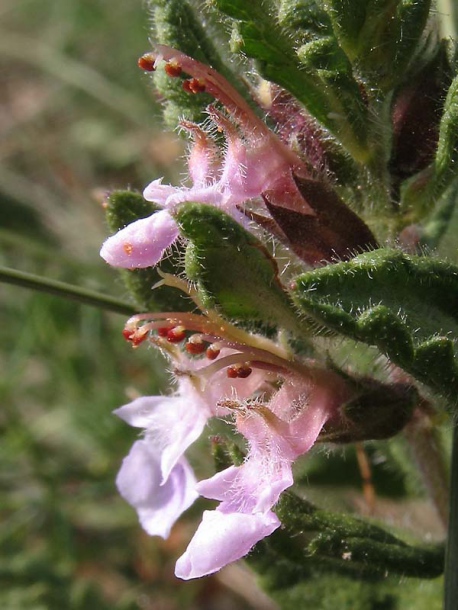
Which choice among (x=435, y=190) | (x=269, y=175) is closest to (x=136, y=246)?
(x=269, y=175)

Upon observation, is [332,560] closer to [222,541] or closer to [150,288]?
[222,541]

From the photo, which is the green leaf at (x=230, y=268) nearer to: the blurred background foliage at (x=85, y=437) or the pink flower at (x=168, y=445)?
the pink flower at (x=168, y=445)

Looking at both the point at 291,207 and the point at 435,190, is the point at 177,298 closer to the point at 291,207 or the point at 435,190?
the point at 291,207

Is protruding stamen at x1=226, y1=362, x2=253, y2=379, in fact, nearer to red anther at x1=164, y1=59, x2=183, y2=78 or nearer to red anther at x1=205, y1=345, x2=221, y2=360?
red anther at x1=205, y1=345, x2=221, y2=360

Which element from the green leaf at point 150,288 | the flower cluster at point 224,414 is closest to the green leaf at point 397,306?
the flower cluster at point 224,414

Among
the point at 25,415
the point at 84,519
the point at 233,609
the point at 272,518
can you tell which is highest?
the point at 272,518

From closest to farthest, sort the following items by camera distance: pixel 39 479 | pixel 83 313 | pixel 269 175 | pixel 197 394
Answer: pixel 269 175, pixel 197 394, pixel 39 479, pixel 83 313
